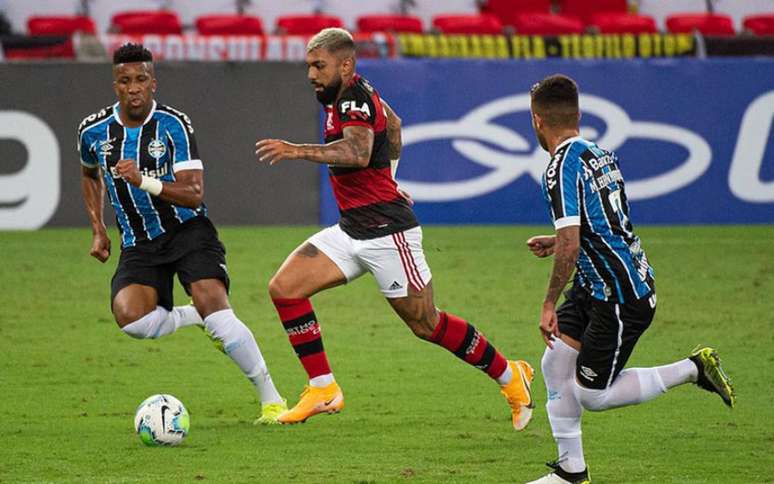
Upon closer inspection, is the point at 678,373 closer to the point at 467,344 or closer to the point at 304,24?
the point at 467,344

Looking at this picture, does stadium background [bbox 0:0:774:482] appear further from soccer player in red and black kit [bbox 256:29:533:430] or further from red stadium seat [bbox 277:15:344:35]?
soccer player in red and black kit [bbox 256:29:533:430]

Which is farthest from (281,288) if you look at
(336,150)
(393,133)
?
(393,133)

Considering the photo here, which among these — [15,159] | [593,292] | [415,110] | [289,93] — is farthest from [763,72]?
[593,292]

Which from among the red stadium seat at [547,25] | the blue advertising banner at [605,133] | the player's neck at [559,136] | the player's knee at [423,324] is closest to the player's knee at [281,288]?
the player's knee at [423,324]

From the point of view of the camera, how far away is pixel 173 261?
8086mm

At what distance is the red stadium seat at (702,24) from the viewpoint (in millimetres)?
21812

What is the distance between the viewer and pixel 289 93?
1720cm

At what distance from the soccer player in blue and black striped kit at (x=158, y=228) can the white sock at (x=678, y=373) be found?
2313 mm

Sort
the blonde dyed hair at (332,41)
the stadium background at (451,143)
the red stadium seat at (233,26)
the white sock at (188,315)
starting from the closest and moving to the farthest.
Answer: the blonde dyed hair at (332,41) → the white sock at (188,315) → the stadium background at (451,143) → the red stadium seat at (233,26)

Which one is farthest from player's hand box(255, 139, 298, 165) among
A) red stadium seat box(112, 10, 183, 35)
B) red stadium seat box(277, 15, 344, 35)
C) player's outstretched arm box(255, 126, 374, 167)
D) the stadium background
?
red stadium seat box(112, 10, 183, 35)

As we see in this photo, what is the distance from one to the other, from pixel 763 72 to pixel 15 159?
9.16 m

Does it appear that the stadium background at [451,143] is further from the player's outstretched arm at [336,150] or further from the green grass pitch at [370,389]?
the player's outstretched arm at [336,150]

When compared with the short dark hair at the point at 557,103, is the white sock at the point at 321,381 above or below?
below

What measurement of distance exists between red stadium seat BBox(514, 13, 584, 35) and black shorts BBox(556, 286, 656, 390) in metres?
14.8
